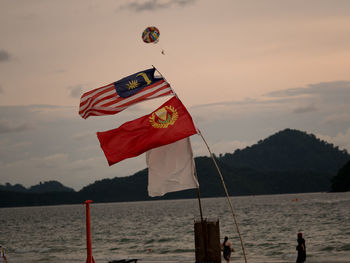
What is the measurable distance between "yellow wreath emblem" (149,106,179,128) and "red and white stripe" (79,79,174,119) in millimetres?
755

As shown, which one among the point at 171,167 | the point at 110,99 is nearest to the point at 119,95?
the point at 110,99

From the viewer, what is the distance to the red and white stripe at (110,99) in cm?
1592

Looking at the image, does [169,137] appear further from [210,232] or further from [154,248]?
[154,248]

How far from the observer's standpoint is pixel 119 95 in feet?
52.4

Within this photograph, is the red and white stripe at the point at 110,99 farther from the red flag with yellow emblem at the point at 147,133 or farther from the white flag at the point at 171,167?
the white flag at the point at 171,167

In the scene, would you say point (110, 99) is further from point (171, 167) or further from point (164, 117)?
point (171, 167)

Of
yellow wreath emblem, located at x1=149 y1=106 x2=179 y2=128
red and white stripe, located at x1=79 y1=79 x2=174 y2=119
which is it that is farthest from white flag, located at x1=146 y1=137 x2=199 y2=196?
red and white stripe, located at x1=79 y1=79 x2=174 y2=119

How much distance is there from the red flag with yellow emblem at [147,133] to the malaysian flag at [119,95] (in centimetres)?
80

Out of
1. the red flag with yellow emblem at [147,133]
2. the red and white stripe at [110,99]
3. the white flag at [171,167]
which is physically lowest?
the white flag at [171,167]

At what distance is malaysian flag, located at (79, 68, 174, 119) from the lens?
15.9m

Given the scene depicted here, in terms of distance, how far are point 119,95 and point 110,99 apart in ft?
0.94

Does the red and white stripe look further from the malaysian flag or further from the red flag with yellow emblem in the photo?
the red flag with yellow emblem

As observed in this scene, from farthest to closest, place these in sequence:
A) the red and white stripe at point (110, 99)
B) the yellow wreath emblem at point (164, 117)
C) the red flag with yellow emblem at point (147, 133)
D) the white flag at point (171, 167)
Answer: the red and white stripe at point (110, 99) → the yellow wreath emblem at point (164, 117) → the white flag at point (171, 167) → the red flag with yellow emblem at point (147, 133)

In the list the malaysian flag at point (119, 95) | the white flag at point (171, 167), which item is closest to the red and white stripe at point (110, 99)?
the malaysian flag at point (119, 95)
